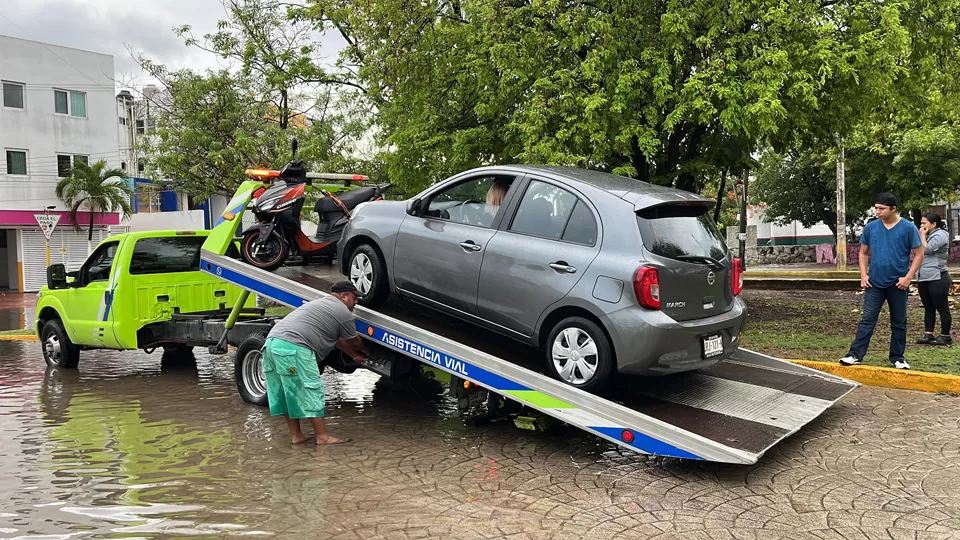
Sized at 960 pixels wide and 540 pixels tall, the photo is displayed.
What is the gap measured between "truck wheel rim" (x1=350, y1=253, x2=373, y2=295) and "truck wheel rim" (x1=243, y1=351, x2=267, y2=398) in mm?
1381

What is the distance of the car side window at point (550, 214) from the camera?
5.55 meters

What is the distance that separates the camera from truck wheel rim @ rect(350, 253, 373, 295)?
6699 millimetres

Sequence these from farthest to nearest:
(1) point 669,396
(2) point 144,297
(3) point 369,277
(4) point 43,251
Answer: (4) point 43,251
(2) point 144,297
(3) point 369,277
(1) point 669,396

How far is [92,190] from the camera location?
102ft

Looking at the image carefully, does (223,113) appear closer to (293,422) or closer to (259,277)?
(259,277)

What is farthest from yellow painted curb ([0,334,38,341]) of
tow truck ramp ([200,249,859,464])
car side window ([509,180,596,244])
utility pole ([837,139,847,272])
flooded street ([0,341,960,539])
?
utility pole ([837,139,847,272])

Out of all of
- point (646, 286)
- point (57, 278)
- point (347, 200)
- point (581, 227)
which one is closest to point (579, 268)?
point (581, 227)

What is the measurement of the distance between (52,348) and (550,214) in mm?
7967

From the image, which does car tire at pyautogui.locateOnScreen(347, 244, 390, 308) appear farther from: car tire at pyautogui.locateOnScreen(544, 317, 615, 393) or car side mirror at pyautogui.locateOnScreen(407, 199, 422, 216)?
car tire at pyautogui.locateOnScreen(544, 317, 615, 393)

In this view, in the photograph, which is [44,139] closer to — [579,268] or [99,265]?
[99,265]

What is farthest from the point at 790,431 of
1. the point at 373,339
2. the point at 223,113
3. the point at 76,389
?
the point at 223,113

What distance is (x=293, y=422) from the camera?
602 centimetres

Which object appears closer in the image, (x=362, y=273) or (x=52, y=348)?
(x=362, y=273)

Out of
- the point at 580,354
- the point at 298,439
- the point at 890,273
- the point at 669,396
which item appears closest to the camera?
the point at 580,354
